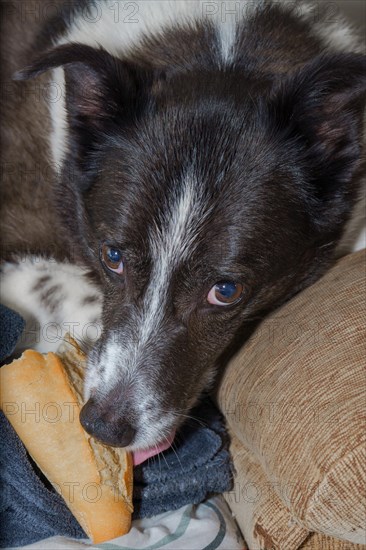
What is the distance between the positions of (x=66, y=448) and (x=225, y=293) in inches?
23.5

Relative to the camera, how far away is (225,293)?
2.01 m

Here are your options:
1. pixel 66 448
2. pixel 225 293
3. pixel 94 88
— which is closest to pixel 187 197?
pixel 225 293

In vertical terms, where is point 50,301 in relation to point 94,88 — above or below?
below

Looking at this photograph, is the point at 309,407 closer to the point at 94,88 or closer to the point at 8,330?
the point at 8,330

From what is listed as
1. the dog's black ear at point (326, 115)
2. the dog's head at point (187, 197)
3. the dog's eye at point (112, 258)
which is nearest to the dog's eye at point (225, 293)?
the dog's head at point (187, 197)

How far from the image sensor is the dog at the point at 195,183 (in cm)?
193

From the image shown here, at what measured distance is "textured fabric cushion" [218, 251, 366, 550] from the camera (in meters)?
1.75

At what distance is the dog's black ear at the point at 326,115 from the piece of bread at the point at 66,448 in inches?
36.2

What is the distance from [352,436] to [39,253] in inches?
53.9

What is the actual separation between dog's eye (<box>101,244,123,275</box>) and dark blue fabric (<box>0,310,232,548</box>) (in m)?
0.34

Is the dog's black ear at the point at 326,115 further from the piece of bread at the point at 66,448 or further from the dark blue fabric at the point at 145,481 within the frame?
the piece of bread at the point at 66,448

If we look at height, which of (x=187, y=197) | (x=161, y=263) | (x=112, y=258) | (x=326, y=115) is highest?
(x=326, y=115)

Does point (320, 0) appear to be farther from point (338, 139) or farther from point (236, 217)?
point (236, 217)

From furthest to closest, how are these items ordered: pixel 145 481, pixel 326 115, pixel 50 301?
pixel 50 301 → pixel 145 481 → pixel 326 115
